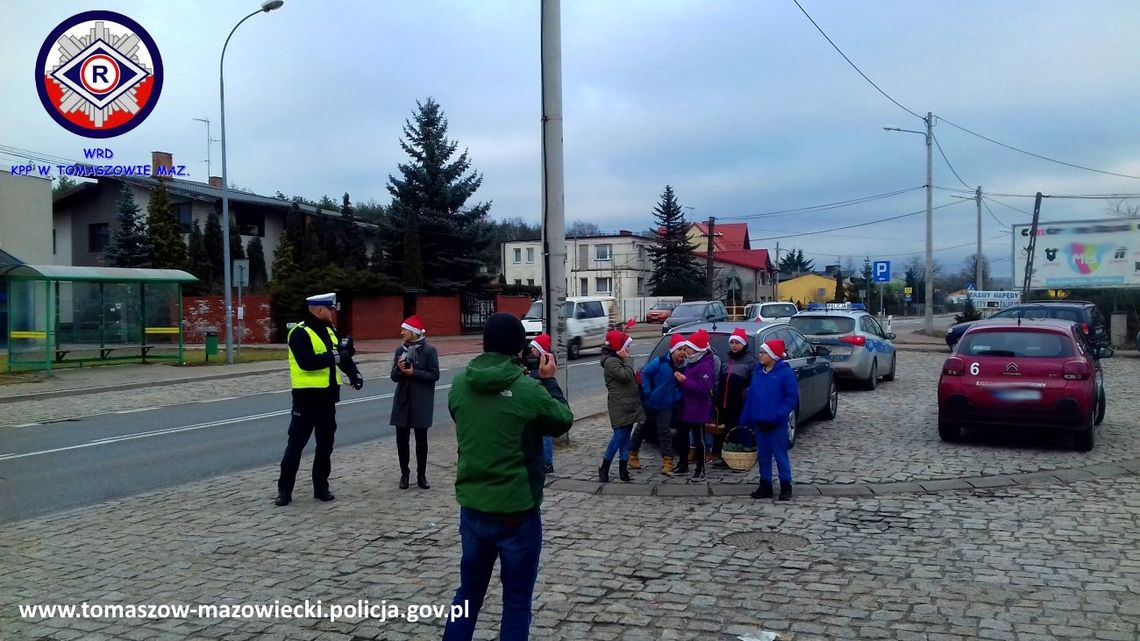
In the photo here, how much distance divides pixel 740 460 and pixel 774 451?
73cm

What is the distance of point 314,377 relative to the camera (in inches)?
293

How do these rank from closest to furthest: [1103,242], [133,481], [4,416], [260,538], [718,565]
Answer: [718,565]
[260,538]
[133,481]
[4,416]
[1103,242]

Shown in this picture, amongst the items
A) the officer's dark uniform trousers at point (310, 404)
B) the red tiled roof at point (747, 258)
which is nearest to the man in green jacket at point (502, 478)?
the officer's dark uniform trousers at point (310, 404)

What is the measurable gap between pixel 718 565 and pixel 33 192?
1549 inches

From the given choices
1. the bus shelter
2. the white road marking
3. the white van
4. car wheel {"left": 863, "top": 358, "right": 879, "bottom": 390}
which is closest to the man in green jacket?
the white road marking

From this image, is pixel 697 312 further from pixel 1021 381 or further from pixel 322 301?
pixel 322 301

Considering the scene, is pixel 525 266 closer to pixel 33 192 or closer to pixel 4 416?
pixel 33 192

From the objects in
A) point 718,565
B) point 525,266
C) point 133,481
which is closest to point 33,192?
point 133,481

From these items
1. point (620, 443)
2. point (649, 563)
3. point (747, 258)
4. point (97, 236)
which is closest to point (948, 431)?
point (620, 443)

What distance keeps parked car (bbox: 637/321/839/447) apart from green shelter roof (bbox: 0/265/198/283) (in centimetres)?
1846

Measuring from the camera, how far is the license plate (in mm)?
9438

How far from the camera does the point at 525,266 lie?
7625 centimetres

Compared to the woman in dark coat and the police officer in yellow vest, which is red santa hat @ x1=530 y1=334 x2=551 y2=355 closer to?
the woman in dark coat

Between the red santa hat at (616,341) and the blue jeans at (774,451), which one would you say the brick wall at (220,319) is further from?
the blue jeans at (774,451)
